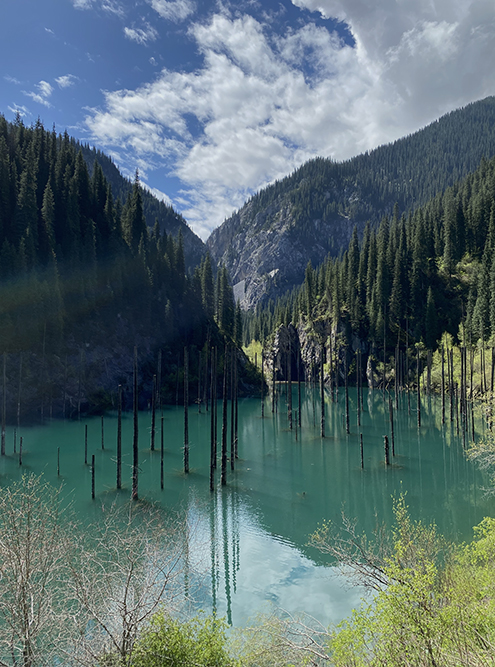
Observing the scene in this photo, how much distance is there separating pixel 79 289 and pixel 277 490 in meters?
70.1

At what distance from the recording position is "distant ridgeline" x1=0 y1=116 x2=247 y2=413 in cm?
7200

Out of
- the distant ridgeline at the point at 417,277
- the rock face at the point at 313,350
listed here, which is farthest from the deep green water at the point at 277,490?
the rock face at the point at 313,350

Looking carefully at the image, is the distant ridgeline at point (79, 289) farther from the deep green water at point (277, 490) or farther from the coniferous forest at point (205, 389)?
the deep green water at point (277, 490)

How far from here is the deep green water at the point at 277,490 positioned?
69.9 ft

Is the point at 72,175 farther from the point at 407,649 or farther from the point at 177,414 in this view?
the point at 407,649

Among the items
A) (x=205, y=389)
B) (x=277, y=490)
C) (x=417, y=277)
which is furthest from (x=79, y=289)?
(x=417, y=277)

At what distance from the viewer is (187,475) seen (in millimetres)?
39281

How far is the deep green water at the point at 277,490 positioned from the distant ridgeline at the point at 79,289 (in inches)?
565

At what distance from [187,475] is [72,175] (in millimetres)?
98356

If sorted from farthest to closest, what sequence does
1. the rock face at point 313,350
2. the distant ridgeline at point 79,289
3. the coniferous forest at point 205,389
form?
the rock face at point 313,350, the distant ridgeline at point 79,289, the coniferous forest at point 205,389

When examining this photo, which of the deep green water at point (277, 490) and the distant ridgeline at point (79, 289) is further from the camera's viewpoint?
the distant ridgeline at point (79, 289)

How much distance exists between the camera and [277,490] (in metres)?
36.0

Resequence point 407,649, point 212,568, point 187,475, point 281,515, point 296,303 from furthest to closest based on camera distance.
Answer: point 296,303 → point 187,475 → point 281,515 → point 212,568 → point 407,649

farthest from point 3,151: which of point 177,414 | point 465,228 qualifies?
point 465,228
